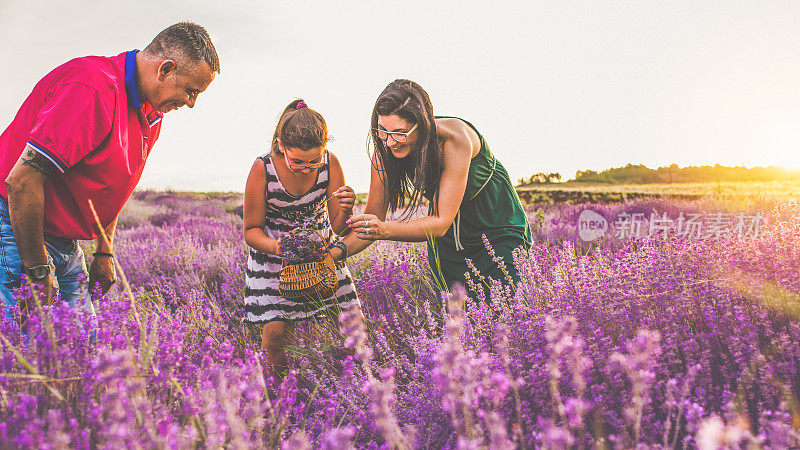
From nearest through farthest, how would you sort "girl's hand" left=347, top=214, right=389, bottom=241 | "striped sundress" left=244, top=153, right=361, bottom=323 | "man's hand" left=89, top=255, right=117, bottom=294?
1. "girl's hand" left=347, top=214, right=389, bottom=241
2. "man's hand" left=89, top=255, right=117, bottom=294
3. "striped sundress" left=244, top=153, right=361, bottom=323

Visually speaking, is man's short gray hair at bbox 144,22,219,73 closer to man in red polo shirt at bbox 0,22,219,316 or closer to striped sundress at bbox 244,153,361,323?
man in red polo shirt at bbox 0,22,219,316

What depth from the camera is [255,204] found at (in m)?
2.65

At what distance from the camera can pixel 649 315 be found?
1773 mm

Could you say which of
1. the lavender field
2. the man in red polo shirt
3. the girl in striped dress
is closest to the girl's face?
the girl in striped dress

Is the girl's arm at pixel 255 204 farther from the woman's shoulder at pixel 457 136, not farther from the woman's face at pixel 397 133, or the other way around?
the woman's shoulder at pixel 457 136

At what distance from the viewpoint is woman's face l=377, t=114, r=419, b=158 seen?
2.33 meters

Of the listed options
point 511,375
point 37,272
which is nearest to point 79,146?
point 37,272

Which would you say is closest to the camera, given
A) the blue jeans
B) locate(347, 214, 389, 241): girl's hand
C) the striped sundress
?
the blue jeans

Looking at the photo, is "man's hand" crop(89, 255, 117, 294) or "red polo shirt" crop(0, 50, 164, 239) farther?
"man's hand" crop(89, 255, 117, 294)

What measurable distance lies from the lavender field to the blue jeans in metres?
0.37

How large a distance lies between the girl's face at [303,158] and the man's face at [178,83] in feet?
1.55

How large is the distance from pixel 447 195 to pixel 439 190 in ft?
0.20

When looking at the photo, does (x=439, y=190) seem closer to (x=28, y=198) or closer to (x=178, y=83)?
(x=178, y=83)

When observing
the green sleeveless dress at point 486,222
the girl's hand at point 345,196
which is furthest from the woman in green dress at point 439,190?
the girl's hand at point 345,196
